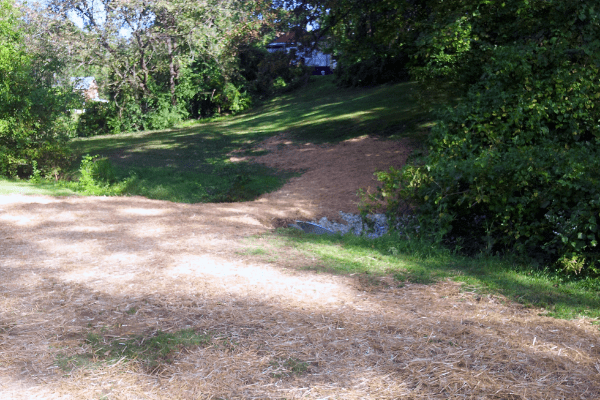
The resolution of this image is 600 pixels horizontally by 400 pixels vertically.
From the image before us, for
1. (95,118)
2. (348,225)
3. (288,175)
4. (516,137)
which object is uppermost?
(95,118)

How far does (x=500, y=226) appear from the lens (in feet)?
18.9

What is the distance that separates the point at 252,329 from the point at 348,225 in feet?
17.5

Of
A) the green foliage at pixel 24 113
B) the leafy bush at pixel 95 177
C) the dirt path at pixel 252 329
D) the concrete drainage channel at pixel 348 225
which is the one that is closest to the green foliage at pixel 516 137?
the concrete drainage channel at pixel 348 225

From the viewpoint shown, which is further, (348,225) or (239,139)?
(239,139)

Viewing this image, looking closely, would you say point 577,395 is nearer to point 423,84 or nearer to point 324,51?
point 423,84

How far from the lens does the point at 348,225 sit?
8.63 meters

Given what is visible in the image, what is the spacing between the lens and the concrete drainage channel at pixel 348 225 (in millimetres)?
7672

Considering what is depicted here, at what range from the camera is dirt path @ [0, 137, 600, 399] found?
277 cm

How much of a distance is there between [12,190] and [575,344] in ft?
31.0

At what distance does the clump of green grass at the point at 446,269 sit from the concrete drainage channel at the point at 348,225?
1136 millimetres

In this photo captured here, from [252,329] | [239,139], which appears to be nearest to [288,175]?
[239,139]

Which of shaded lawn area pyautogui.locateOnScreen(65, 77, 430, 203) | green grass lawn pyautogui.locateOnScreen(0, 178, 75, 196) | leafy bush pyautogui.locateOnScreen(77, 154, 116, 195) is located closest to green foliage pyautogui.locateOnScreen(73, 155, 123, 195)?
leafy bush pyautogui.locateOnScreen(77, 154, 116, 195)

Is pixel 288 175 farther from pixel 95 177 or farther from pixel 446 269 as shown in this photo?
pixel 446 269

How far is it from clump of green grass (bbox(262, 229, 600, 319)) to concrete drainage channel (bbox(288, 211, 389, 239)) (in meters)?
1.14
